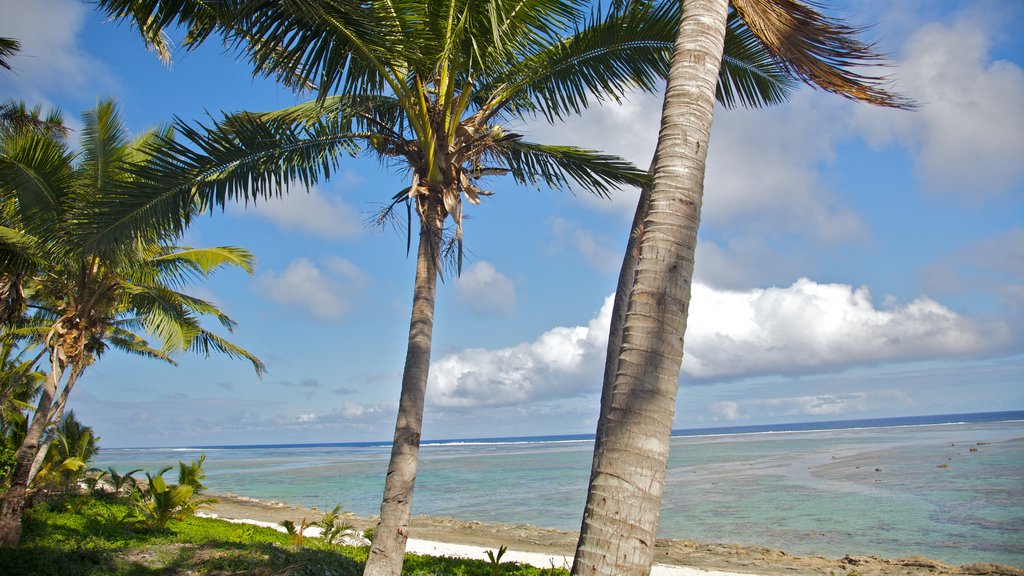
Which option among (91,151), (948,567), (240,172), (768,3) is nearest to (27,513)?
(91,151)

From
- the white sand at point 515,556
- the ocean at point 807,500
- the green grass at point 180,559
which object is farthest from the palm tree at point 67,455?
the ocean at point 807,500

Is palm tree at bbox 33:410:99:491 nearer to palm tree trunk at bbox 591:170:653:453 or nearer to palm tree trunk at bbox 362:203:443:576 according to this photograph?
palm tree trunk at bbox 362:203:443:576

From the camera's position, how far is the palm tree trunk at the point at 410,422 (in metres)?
5.86

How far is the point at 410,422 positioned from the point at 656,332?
3.73 m

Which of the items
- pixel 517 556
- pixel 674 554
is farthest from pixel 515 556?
pixel 674 554

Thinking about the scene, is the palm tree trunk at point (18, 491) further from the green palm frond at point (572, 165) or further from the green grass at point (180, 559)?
the green palm frond at point (572, 165)

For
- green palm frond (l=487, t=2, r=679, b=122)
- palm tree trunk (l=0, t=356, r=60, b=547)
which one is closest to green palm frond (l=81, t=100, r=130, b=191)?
palm tree trunk (l=0, t=356, r=60, b=547)

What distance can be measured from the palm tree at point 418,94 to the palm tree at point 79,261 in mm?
1275

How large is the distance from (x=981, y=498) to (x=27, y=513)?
22263mm

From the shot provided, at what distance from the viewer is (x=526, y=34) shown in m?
6.40

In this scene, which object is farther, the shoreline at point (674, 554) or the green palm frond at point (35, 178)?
the shoreline at point (674, 554)

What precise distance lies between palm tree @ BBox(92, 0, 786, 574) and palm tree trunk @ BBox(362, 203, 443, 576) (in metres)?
0.01

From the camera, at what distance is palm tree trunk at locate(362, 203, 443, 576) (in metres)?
5.86

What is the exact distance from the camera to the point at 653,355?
2.82m
